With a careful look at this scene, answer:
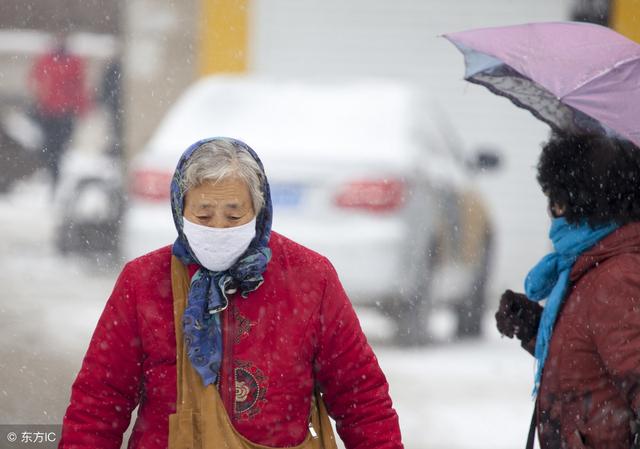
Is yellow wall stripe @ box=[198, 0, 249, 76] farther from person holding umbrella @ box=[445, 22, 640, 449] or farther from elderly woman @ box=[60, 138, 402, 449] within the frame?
elderly woman @ box=[60, 138, 402, 449]

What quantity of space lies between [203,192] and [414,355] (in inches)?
163

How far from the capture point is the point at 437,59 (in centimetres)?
701

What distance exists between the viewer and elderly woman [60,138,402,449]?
114 inches

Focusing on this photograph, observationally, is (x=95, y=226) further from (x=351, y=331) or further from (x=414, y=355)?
(x=351, y=331)

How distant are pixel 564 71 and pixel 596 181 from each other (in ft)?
1.27

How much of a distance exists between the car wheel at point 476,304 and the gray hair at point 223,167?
14.2 feet

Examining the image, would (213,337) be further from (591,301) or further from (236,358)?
(591,301)

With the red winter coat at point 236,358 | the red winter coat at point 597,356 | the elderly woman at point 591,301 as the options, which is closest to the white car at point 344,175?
the elderly woman at point 591,301

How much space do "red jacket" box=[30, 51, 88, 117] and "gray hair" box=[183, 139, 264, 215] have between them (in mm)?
3374

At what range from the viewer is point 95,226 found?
638 cm

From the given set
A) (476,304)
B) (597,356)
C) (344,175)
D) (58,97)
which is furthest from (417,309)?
(597,356)

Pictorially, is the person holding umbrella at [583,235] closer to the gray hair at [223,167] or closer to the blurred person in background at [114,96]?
the gray hair at [223,167]

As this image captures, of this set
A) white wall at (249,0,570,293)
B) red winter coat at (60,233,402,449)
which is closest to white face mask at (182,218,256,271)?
red winter coat at (60,233,402,449)

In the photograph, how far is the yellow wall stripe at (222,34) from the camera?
667 cm
